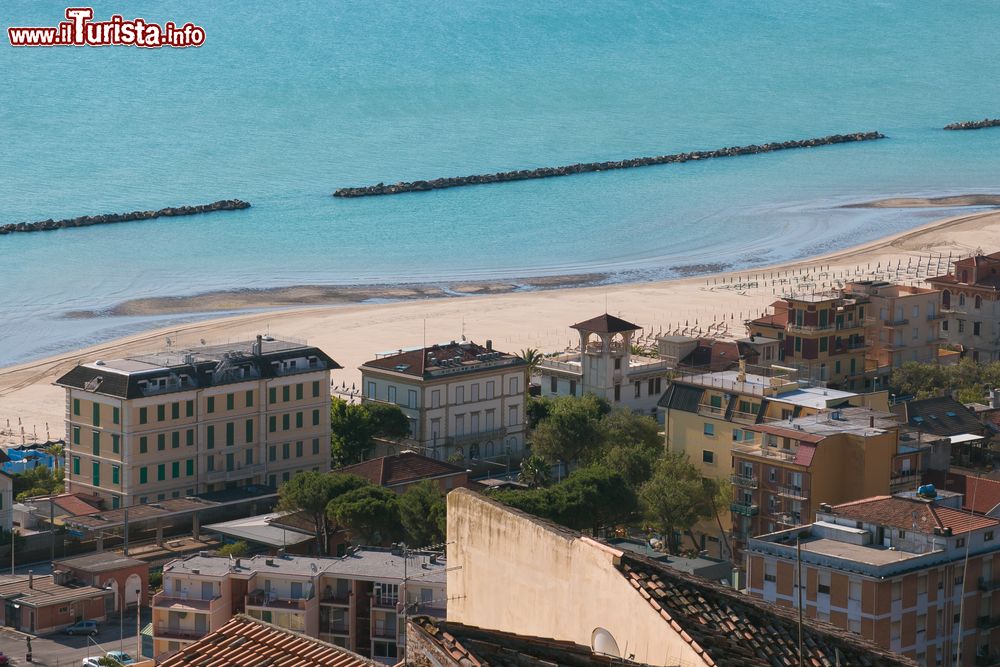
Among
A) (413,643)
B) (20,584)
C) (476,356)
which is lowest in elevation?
(20,584)

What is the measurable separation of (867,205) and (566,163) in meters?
45.5

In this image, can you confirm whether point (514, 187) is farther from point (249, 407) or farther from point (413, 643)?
point (413, 643)

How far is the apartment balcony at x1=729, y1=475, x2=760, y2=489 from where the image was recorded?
182 feet

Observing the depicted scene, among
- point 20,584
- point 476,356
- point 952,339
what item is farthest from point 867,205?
point 20,584

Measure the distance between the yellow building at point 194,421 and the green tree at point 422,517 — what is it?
11.6m

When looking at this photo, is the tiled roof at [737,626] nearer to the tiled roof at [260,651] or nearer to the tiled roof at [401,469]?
the tiled roof at [260,651]

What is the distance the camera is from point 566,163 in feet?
635

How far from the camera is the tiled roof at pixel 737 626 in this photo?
1359 cm

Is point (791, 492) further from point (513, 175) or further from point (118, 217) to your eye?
point (513, 175)

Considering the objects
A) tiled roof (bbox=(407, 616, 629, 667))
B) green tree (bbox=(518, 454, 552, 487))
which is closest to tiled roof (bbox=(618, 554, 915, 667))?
tiled roof (bbox=(407, 616, 629, 667))

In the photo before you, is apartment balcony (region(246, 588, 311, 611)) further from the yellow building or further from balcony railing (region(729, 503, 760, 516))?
the yellow building

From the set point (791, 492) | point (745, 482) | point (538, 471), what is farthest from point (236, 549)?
point (791, 492)

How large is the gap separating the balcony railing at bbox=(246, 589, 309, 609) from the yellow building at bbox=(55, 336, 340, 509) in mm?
16462

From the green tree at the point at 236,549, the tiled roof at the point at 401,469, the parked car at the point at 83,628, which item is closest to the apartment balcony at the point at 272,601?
the parked car at the point at 83,628
